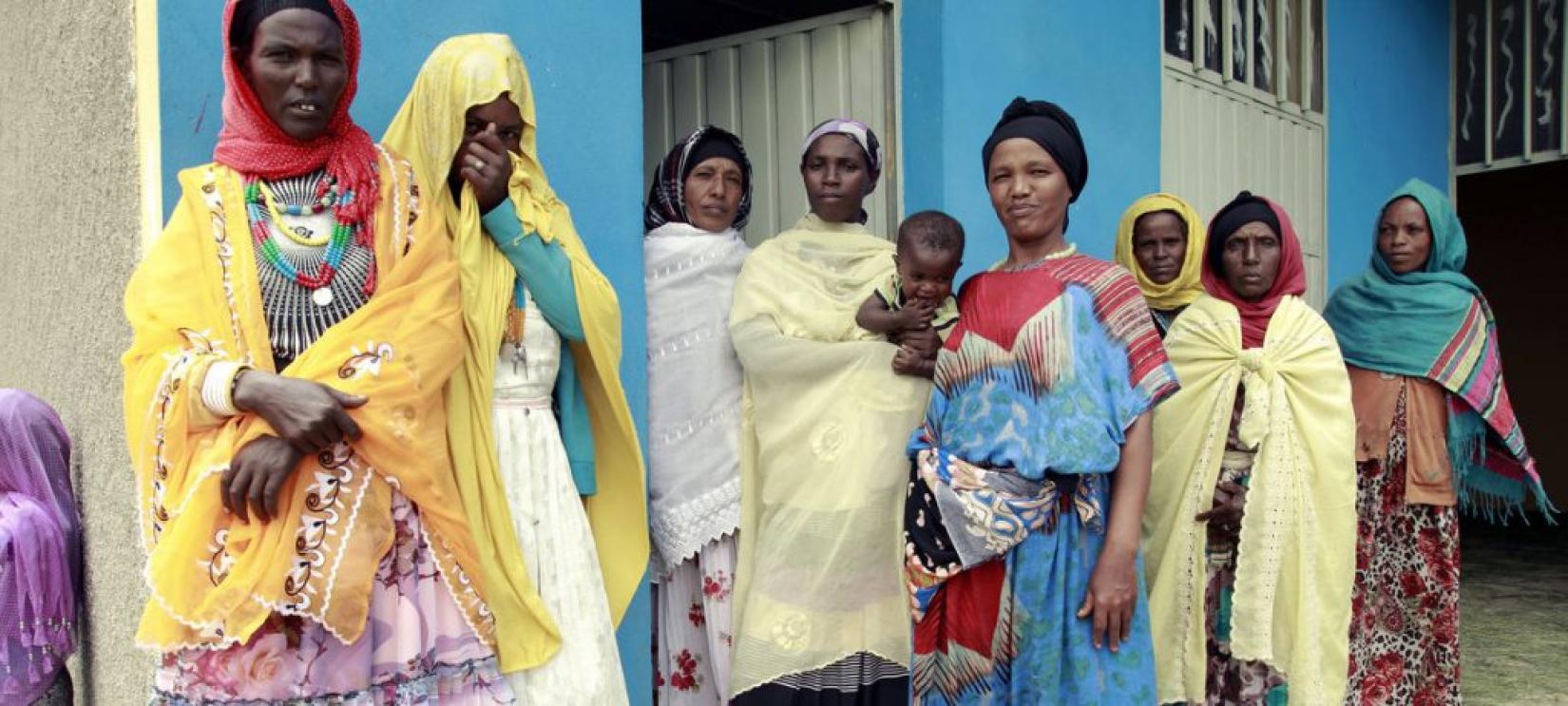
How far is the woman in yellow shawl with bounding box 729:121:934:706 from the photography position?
2988mm

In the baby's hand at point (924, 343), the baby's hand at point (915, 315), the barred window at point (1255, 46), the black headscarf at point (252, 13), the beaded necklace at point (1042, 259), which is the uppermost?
the barred window at point (1255, 46)

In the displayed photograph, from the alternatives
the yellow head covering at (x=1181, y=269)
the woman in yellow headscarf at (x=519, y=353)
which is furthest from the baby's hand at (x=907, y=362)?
the yellow head covering at (x=1181, y=269)

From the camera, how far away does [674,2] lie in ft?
14.8

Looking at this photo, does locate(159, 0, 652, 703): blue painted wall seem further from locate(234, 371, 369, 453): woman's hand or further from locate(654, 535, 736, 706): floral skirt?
locate(234, 371, 369, 453): woman's hand

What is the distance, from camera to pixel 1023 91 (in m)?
4.37

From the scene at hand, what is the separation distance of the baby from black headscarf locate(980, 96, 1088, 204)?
0.79 feet

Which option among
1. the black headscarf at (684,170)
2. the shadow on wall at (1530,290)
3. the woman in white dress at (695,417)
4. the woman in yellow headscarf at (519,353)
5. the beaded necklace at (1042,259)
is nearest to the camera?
the woman in yellow headscarf at (519,353)

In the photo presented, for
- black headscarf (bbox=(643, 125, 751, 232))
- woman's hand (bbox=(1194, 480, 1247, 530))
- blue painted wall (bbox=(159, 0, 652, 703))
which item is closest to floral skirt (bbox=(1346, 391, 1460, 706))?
woman's hand (bbox=(1194, 480, 1247, 530))

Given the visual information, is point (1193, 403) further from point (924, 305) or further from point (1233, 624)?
point (924, 305)

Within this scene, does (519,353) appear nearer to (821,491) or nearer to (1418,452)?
(821,491)

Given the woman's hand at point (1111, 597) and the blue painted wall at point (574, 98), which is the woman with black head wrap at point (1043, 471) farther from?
the blue painted wall at point (574, 98)

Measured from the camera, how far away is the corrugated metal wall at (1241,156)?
5.25 m

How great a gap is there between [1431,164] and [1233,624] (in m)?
4.75

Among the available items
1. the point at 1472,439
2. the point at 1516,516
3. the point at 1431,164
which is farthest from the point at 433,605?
the point at 1516,516
